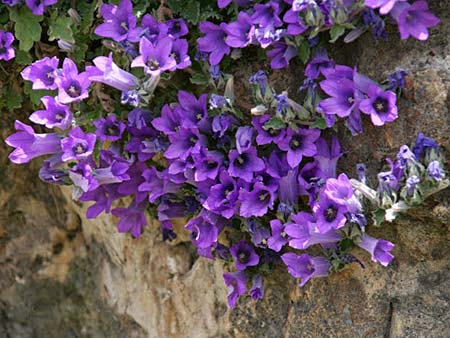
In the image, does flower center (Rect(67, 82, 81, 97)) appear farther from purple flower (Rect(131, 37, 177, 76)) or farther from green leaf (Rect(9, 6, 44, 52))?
green leaf (Rect(9, 6, 44, 52))

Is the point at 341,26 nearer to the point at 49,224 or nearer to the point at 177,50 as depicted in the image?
the point at 177,50

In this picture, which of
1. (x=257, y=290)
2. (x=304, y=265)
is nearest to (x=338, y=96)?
(x=304, y=265)

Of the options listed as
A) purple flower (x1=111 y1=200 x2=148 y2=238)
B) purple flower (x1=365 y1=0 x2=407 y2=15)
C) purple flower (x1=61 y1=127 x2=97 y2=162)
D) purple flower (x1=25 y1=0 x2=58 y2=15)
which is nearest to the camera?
purple flower (x1=365 y1=0 x2=407 y2=15)

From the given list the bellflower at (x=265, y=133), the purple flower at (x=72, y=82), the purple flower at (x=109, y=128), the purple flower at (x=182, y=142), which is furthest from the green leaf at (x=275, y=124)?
the purple flower at (x=72, y=82)

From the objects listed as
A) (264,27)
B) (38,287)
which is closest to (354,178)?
(264,27)

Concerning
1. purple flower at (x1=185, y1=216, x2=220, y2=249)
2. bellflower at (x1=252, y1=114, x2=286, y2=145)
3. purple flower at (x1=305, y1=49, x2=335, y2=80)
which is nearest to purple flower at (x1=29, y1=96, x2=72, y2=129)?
purple flower at (x1=185, y1=216, x2=220, y2=249)

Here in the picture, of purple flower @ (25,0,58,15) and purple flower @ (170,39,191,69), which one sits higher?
purple flower @ (25,0,58,15)

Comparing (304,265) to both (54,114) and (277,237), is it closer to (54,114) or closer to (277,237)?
(277,237)
